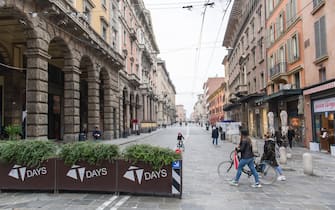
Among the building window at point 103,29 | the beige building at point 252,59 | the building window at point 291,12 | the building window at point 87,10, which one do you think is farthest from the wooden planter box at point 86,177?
the beige building at point 252,59

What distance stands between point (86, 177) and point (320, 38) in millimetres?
16458

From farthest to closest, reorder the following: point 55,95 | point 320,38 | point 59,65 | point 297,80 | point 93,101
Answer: point 59,65 < point 55,95 < point 93,101 < point 297,80 < point 320,38

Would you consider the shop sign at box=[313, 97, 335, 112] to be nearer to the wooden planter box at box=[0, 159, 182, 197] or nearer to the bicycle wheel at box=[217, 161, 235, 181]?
the bicycle wheel at box=[217, 161, 235, 181]

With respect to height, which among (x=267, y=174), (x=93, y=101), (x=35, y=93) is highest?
(x=93, y=101)

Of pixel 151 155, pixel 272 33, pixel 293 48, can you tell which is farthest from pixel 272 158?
pixel 272 33

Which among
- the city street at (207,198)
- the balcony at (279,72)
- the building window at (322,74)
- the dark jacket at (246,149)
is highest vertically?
the balcony at (279,72)

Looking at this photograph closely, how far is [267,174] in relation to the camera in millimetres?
9117

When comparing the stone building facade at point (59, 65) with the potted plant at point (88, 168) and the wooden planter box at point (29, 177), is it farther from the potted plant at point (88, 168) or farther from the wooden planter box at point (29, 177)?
the potted plant at point (88, 168)

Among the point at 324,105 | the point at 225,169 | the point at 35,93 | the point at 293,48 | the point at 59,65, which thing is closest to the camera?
the point at 225,169

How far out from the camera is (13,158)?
7.39 meters

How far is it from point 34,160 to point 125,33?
31.9 m

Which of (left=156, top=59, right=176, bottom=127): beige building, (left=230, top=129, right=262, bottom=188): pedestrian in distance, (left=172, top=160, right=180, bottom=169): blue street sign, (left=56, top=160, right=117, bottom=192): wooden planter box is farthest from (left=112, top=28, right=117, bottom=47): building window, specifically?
(left=156, top=59, right=176, bottom=127): beige building

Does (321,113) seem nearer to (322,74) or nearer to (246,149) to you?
(322,74)

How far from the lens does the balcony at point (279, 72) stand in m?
23.3
